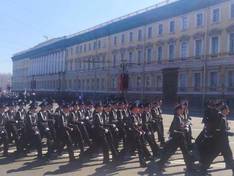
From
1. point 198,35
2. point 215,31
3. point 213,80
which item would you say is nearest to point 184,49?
point 198,35

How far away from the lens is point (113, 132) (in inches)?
565

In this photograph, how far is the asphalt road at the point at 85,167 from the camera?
11.9 meters

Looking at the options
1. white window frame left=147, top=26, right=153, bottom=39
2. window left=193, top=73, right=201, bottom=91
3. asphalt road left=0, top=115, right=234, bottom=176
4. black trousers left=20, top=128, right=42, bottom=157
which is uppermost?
white window frame left=147, top=26, right=153, bottom=39

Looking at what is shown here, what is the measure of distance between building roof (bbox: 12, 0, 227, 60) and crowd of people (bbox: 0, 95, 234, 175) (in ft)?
112

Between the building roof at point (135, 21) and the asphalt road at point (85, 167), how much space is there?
115 ft

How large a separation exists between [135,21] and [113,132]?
156ft

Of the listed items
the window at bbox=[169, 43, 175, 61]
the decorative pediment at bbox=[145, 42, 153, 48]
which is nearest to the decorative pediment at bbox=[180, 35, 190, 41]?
the window at bbox=[169, 43, 175, 61]

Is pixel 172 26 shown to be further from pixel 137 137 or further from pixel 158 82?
pixel 137 137

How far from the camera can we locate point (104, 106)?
1468cm

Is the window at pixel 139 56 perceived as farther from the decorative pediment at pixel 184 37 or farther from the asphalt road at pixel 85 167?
the asphalt road at pixel 85 167

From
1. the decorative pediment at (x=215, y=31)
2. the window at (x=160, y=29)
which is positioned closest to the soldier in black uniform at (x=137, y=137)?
the decorative pediment at (x=215, y=31)

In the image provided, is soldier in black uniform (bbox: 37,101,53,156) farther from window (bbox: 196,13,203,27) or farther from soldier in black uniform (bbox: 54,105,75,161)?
window (bbox: 196,13,203,27)

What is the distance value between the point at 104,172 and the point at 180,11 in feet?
136

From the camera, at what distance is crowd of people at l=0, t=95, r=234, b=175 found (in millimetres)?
11539
